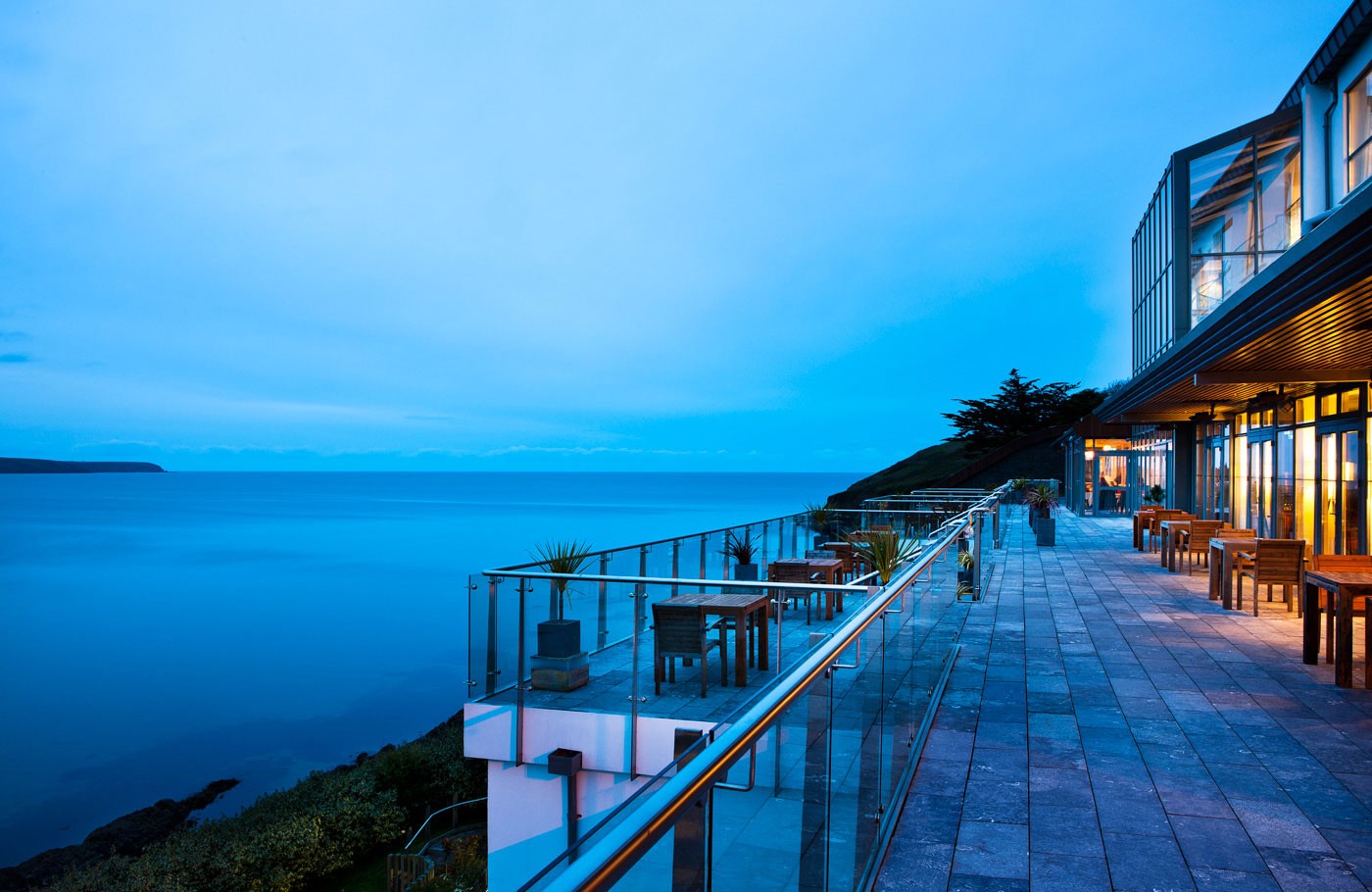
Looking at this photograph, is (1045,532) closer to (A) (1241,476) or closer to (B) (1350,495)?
(A) (1241,476)

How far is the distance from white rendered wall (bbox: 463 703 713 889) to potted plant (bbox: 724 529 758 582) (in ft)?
11.7

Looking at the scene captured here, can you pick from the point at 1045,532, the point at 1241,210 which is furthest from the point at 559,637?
the point at 1241,210

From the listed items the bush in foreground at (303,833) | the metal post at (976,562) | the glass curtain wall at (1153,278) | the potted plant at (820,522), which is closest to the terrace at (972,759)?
the metal post at (976,562)

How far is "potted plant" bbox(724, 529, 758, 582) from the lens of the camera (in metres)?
10.6

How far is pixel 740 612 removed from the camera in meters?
6.74

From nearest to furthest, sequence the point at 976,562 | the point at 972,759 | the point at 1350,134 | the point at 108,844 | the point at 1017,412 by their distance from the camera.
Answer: the point at 972,759
the point at 976,562
the point at 1350,134
the point at 108,844
the point at 1017,412

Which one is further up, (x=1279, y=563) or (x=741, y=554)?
(x=1279, y=563)

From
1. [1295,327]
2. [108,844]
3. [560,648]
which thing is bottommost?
[108,844]

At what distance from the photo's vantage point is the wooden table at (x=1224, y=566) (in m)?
9.48

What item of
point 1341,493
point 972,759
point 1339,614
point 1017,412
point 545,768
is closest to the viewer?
point 972,759

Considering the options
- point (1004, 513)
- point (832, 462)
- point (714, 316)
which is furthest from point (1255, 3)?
point (832, 462)

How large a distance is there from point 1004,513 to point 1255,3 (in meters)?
58.4

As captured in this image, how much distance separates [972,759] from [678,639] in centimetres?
304

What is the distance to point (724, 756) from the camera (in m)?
1.42
